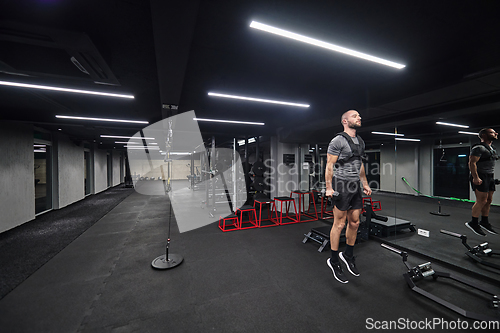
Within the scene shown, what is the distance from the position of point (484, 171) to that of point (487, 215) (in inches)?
23.6

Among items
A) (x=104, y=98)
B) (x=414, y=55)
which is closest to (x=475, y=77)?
(x=414, y=55)

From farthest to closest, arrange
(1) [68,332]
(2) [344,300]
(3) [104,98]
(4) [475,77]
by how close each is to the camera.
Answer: (3) [104,98] → (4) [475,77] → (2) [344,300] → (1) [68,332]

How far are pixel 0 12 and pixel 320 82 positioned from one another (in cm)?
288

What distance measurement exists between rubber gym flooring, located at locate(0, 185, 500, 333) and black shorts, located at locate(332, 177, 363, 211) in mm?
872

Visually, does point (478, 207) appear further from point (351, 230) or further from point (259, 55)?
point (259, 55)

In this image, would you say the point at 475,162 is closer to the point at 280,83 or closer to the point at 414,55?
the point at 414,55

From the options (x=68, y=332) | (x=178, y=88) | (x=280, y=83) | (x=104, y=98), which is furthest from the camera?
(x=104, y=98)

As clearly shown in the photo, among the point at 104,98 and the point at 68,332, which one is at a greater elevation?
the point at 104,98

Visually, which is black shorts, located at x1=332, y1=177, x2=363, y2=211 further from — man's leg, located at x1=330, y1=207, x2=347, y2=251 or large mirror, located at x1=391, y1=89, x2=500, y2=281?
large mirror, located at x1=391, y1=89, x2=500, y2=281

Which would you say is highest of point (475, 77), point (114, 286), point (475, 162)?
point (475, 77)

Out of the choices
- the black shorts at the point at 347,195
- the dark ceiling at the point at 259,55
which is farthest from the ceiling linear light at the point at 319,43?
the black shorts at the point at 347,195

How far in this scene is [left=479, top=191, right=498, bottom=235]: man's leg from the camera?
2.55m

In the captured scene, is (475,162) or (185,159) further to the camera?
(185,159)

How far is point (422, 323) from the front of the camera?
1.60 m
